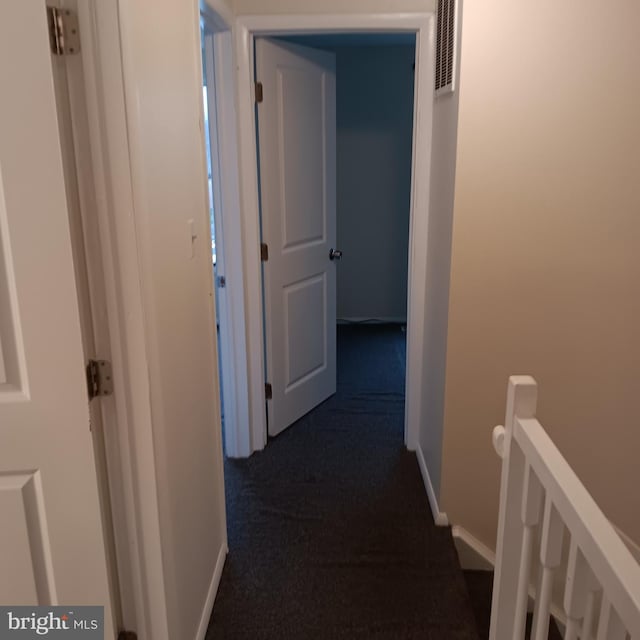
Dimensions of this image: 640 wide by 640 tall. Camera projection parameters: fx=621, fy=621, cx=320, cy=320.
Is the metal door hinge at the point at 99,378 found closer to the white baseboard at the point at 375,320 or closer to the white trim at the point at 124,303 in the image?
the white trim at the point at 124,303

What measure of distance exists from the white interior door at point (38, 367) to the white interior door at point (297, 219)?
5.73 feet

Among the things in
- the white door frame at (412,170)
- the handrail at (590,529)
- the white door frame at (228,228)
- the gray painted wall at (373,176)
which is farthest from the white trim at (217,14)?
the gray painted wall at (373,176)

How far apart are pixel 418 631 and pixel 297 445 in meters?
1.32

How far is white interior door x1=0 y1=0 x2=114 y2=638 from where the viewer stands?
45.1 inches

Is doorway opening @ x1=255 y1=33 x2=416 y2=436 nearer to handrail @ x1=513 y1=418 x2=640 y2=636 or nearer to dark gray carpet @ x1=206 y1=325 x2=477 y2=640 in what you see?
dark gray carpet @ x1=206 y1=325 x2=477 y2=640

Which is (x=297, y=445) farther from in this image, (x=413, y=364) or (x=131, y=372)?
(x=131, y=372)

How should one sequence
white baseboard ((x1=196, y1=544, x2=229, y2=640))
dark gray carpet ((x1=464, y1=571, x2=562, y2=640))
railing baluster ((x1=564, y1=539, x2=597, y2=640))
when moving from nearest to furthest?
railing baluster ((x1=564, y1=539, x2=597, y2=640))
white baseboard ((x1=196, y1=544, x2=229, y2=640))
dark gray carpet ((x1=464, y1=571, x2=562, y2=640))

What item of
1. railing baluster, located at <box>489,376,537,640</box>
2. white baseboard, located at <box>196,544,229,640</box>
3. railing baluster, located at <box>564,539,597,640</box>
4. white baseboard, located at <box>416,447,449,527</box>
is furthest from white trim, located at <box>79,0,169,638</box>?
white baseboard, located at <box>416,447,449,527</box>

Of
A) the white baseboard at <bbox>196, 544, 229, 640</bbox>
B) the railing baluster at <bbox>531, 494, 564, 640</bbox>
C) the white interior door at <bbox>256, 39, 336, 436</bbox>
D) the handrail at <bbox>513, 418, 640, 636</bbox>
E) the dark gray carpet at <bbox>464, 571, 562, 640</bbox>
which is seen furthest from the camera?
the white interior door at <bbox>256, 39, 336, 436</bbox>

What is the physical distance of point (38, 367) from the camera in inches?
49.9

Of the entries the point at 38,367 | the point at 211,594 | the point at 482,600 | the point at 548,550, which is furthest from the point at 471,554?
the point at 38,367

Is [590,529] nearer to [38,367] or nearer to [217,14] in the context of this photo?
[38,367]

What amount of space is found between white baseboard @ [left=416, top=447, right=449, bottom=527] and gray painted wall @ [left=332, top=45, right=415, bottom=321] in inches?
97.5

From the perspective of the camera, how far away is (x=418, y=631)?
1968 millimetres
